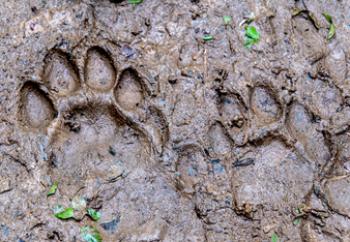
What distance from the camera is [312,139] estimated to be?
2137mm

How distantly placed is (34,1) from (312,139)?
3.77 feet

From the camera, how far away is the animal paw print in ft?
6.68

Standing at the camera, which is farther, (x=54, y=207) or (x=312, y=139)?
(x=312, y=139)

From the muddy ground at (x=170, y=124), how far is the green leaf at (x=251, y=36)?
2 cm

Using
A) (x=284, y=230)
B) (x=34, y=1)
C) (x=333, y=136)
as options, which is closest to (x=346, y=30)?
(x=333, y=136)

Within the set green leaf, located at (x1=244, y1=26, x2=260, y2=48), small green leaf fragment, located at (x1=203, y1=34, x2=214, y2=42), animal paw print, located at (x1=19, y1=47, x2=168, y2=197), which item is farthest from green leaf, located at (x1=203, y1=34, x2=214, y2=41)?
animal paw print, located at (x1=19, y1=47, x2=168, y2=197)

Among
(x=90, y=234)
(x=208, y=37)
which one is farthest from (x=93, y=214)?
(x=208, y=37)

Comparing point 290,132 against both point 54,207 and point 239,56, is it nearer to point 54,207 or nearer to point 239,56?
point 239,56

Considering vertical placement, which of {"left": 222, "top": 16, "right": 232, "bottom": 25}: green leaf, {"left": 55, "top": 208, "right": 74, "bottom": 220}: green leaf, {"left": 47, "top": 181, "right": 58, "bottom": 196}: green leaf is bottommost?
{"left": 55, "top": 208, "right": 74, "bottom": 220}: green leaf

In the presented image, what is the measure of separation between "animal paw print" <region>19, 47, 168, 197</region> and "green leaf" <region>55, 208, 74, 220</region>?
0.08 m

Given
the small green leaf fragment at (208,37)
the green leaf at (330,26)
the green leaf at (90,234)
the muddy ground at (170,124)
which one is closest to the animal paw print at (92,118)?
the muddy ground at (170,124)

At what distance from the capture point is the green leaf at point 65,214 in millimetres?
1994

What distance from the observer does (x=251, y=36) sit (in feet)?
7.18

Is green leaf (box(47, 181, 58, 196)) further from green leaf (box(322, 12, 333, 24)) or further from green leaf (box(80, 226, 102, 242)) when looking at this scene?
green leaf (box(322, 12, 333, 24))
